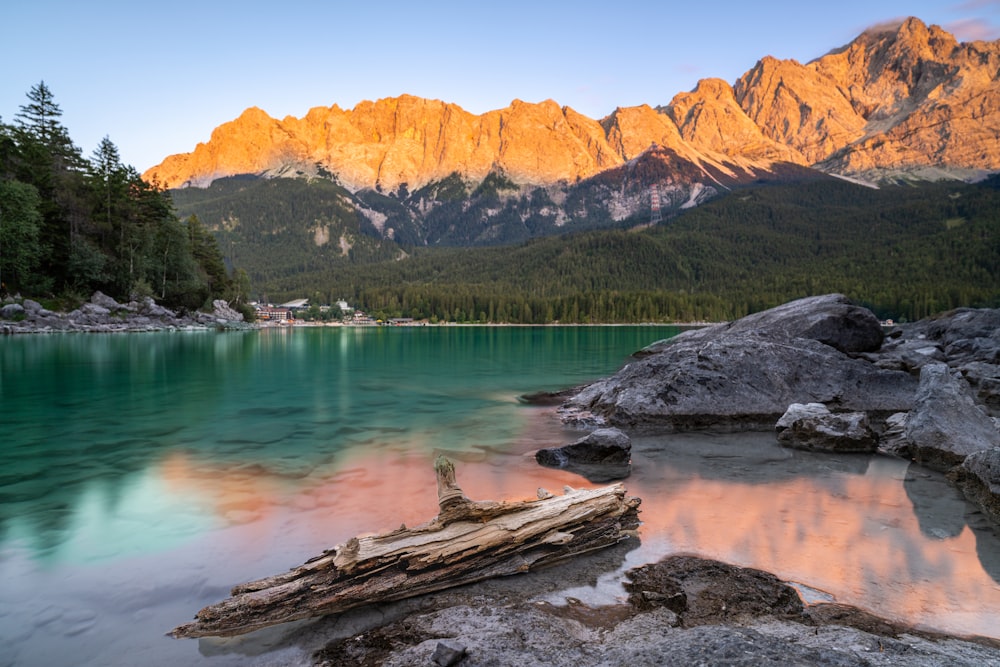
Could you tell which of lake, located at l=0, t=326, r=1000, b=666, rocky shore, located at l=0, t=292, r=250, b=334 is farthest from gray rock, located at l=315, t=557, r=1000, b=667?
rocky shore, located at l=0, t=292, r=250, b=334

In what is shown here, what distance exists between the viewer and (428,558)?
7387 mm

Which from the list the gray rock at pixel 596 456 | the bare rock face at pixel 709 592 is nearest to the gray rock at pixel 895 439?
the gray rock at pixel 596 456

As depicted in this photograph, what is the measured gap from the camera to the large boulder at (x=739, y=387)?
19.5m

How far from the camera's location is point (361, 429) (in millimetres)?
21406

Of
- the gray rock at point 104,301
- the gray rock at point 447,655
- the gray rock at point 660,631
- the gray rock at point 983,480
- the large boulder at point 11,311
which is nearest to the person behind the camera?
the gray rock at point 660,631

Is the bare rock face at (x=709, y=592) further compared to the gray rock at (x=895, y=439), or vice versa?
the gray rock at (x=895, y=439)

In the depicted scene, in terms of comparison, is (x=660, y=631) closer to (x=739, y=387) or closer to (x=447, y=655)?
(x=447, y=655)

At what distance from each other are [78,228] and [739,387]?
328 feet

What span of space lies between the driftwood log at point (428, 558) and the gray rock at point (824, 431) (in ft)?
33.5

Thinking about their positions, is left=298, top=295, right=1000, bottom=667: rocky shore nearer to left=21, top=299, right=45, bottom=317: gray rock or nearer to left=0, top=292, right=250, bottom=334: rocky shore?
left=0, top=292, right=250, bottom=334: rocky shore

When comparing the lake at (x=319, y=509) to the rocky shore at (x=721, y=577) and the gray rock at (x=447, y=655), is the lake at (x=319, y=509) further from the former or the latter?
the gray rock at (x=447, y=655)

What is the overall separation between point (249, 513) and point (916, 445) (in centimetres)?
1675

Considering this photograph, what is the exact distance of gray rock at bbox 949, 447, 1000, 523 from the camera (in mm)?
10500

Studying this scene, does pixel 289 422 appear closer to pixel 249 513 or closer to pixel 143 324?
pixel 249 513
